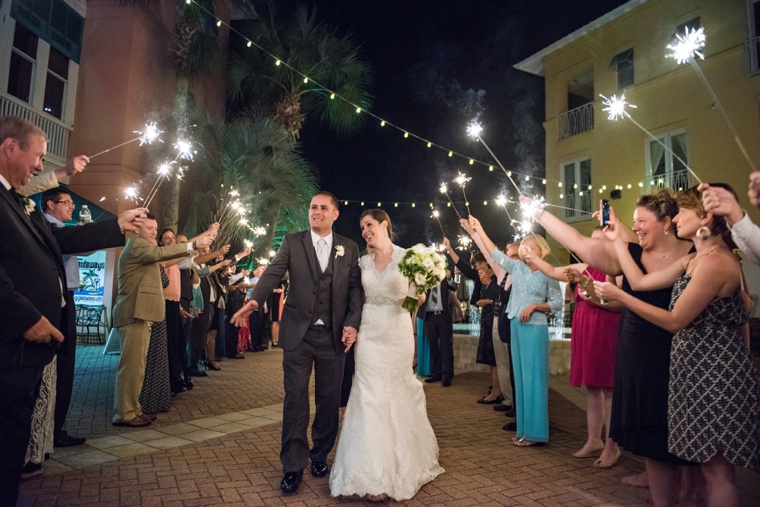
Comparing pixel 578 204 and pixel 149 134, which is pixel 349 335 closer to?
pixel 149 134

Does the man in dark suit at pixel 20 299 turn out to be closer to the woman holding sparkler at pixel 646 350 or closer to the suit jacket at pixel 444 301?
the woman holding sparkler at pixel 646 350

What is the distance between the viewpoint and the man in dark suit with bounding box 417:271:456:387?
8969mm

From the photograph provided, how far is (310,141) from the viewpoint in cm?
2603

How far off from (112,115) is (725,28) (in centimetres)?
1721

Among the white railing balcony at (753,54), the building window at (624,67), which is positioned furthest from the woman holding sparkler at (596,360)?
the building window at (624,67)

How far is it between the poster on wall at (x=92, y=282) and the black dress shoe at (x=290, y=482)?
13091mm

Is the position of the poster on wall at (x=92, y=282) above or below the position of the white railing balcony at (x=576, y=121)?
below

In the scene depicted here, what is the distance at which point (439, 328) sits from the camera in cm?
920

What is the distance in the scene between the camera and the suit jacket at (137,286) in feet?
18.3

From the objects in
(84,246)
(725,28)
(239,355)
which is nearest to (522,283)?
(84,246)

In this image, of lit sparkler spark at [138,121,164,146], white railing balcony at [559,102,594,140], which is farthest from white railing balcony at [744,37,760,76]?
lit sparkler spark at [138,121,164,146]

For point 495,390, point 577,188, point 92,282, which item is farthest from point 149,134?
point 577,188

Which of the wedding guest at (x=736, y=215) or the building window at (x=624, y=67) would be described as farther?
the building window at (x=624, y=67)

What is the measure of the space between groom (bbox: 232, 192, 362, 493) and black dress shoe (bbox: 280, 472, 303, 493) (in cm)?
10
